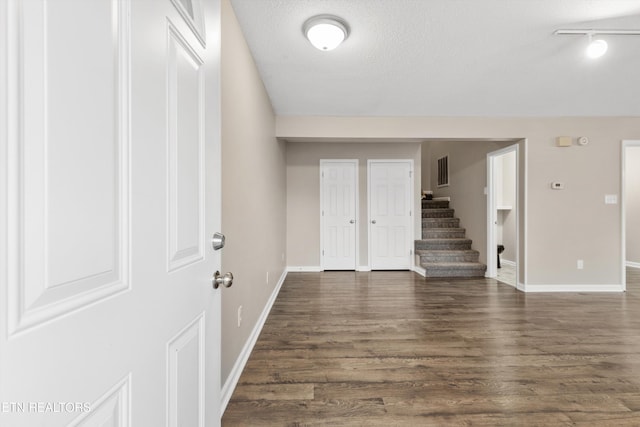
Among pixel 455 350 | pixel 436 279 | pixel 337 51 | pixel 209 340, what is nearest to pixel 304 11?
pixel 337 51

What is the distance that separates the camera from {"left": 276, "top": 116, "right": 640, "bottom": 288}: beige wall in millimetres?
4180

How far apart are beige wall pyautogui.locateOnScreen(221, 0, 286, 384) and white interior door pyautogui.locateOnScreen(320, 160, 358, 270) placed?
94.9 inches

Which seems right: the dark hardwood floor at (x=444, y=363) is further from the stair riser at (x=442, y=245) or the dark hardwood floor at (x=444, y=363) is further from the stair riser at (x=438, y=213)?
the stair riser at (x=438, y=213)

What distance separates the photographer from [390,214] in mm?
5629

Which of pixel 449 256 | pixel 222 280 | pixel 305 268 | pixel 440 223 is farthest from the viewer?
pixel 440 223

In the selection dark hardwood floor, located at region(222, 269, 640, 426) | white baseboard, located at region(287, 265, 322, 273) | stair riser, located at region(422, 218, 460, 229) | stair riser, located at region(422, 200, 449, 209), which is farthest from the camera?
stair riser, located at region(422, 200, 449, 209)

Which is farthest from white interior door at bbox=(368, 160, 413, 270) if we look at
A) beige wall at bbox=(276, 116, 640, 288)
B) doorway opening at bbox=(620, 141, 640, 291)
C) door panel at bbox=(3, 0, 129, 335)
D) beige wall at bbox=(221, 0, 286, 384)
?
door panel at bbox=(3, 0, 129, 335)

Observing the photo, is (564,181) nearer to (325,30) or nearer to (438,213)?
(438,213)

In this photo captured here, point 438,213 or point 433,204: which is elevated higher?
point 433,204

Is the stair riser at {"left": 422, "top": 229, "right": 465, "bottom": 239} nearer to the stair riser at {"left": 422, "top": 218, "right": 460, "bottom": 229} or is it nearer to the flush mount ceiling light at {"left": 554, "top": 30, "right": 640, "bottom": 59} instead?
the stair riser at {"left": 422, "top": 218, "right": 460, "bottom": 229}

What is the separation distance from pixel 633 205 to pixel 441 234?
3676 mm

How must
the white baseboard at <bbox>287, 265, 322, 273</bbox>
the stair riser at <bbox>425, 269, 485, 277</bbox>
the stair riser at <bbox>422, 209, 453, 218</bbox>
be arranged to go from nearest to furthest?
the stair riser at <bbox>425, 269, 485, 277</bbox> → the white baseboard at <bbox>287, 265, 322, 273</bbox> → the stair riser at <bbox>422, 209, 453, 218</bbox>

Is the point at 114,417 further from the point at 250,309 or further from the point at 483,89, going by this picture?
the point at 483,89

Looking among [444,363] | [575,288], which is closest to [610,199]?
[575,288]
